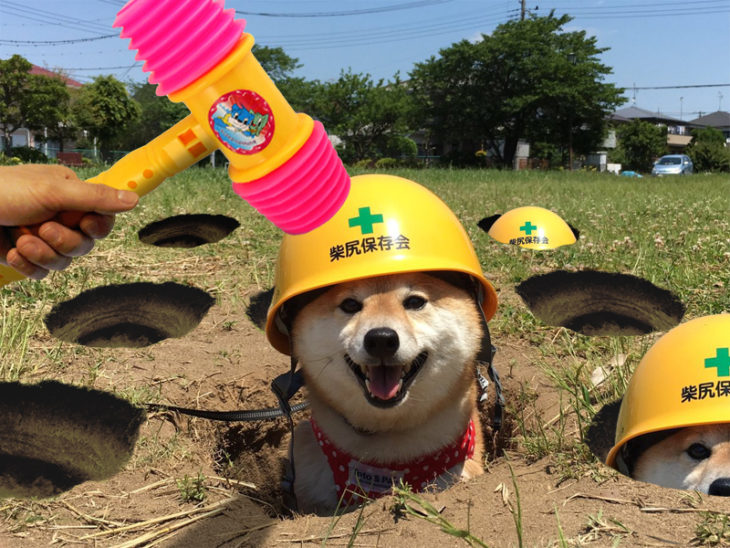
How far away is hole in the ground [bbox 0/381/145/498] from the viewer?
2711 millimetres

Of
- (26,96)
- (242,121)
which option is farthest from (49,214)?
(26,96)

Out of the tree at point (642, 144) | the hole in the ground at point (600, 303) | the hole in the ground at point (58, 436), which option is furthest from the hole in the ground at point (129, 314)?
the tree at point (642, 144)

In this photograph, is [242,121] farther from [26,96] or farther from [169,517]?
[26,96]

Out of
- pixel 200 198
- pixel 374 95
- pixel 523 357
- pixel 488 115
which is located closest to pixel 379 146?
pixel 374 95

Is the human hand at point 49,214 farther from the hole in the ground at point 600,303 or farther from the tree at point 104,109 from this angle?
the tree at point 104,109

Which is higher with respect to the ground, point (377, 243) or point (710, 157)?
point (710, 157)

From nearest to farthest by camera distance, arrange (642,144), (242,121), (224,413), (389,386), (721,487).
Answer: (242,121), (721,487), (389,386), (224,413), (642,144)

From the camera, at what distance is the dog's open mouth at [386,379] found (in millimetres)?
2709

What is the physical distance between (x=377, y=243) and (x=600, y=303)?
2.54m

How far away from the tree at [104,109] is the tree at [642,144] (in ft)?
129

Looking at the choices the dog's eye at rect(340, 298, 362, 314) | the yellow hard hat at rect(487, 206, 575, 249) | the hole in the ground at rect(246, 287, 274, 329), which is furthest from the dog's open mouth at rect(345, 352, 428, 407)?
the yellow hard hat at rect(487, 206, 575, 249)

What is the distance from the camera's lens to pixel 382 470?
113 inches

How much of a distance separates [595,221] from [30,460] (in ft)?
21.8

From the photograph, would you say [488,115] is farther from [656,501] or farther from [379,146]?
[656,501]
